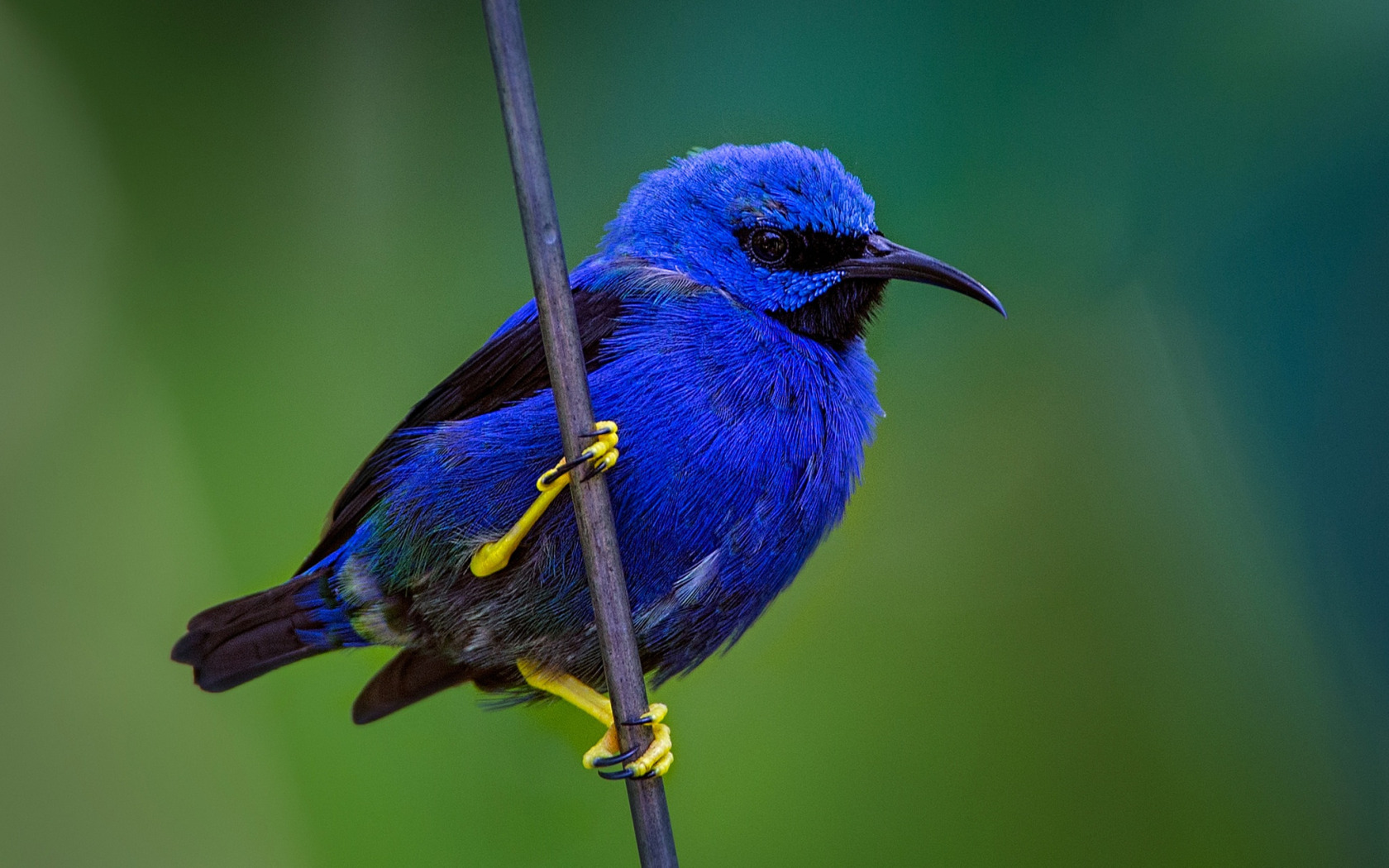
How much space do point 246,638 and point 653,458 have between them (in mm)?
1051

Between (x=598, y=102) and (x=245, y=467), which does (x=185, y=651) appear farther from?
(x=598, y=102)

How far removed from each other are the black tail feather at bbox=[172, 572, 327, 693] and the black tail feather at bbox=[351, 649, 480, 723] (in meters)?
0.21

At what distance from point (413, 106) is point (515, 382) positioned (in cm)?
185

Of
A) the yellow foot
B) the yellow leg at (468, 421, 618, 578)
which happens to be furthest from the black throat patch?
the yellow foot

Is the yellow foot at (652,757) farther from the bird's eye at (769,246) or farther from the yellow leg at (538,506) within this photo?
the bird's eye at (769,246)

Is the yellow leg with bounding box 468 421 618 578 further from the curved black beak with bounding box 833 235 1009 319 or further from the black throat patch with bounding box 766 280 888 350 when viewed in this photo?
the curved black beak with bounding box 833 235 1009 319

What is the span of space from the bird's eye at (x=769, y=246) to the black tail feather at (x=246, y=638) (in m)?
1.20

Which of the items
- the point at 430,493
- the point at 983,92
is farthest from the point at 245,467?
the point at 983,92

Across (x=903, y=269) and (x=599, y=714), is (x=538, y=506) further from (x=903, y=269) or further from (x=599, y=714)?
(x=903, y=269)

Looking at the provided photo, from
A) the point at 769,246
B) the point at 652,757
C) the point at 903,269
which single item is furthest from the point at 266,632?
the point at 903,269

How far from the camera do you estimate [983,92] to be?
11.5 feet

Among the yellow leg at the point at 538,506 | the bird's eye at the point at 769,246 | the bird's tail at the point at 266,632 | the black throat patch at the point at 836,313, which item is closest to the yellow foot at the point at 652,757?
the yellow leg at the point at 538,506

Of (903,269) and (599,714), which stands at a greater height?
(903,269)

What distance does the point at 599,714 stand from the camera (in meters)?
2.47
